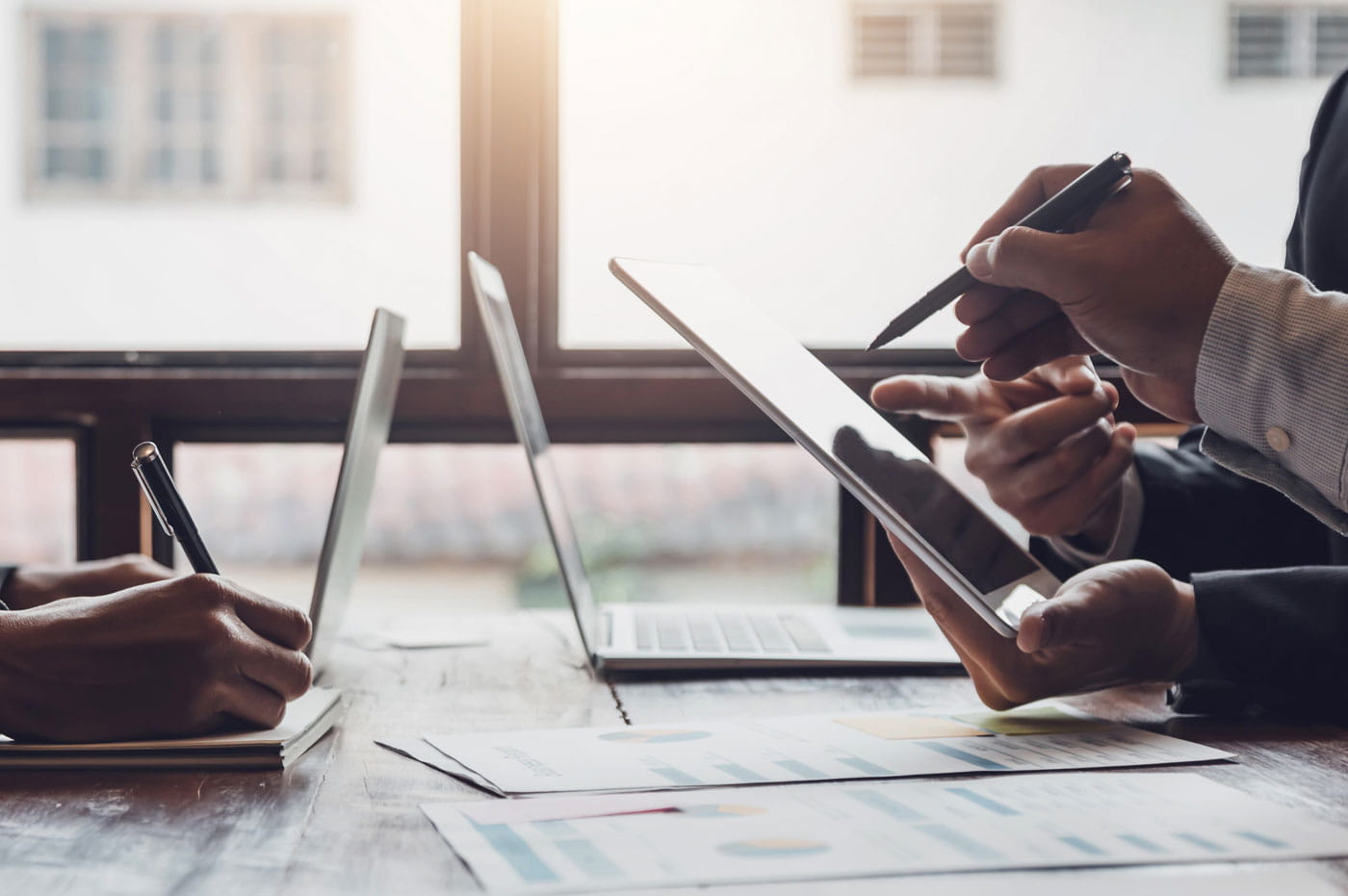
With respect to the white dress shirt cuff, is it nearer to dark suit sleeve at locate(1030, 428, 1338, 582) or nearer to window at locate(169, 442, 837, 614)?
dark suit sleeve at locate(1030, 428, 1338, 582)

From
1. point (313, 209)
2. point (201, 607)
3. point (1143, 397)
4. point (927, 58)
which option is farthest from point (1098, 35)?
point (201, 607)

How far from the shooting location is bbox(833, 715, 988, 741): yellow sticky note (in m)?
0.75

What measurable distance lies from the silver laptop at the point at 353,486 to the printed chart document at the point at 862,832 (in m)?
0.39

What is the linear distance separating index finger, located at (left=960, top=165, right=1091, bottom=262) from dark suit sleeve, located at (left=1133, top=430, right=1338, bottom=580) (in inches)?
17.1

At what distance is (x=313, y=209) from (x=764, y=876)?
5.43 ft

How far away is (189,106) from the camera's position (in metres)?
1.91

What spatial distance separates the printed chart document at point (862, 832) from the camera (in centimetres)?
47

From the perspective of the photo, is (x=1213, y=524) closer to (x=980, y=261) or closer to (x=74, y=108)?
(x=980, y=261)

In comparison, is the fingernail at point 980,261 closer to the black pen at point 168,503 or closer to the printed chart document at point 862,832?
the printed chart document at point 862,832

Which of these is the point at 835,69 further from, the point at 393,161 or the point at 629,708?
the point at 629,708

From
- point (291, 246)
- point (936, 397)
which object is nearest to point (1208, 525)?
point (936, 397)

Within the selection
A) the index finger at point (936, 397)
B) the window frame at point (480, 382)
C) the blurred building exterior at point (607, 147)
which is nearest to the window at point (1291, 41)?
the blurred building exterior at point (607, 147)

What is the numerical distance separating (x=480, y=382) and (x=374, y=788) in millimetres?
1137

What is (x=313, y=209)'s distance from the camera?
1862 mm
